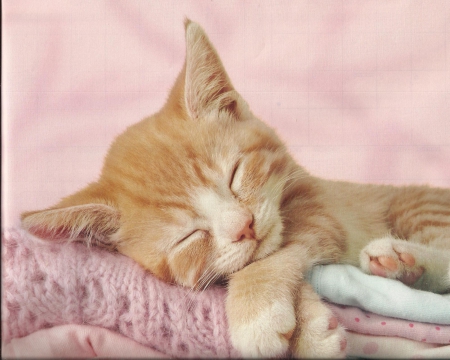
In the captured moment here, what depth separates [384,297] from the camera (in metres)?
0.70

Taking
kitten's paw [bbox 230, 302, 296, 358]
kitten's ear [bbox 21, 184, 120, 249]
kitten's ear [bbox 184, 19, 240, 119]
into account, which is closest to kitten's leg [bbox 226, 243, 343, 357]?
kitten's paw [bbox 230, 302, 296, 358]

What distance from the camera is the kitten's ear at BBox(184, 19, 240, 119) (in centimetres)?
79

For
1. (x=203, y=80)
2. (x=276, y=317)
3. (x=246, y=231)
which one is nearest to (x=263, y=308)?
(x=276, y=317)

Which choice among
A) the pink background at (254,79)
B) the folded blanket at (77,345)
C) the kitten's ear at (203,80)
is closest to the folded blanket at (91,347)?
the folded blanket at (77,345)

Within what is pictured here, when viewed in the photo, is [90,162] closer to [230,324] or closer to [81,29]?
[81,29]

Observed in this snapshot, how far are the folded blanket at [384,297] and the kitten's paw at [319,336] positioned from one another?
7cm

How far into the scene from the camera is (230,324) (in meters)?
0.65

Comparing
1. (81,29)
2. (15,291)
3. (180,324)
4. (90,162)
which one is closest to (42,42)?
(81,29)

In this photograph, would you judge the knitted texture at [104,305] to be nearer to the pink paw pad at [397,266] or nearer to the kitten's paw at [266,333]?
the kitten's paw at [266,333]

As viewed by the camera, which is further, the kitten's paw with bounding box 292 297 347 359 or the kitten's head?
the kitten's head

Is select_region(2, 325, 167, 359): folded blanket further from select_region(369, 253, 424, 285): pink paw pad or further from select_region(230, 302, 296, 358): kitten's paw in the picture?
select_region(369, 253, 424, 285): pink paw pad

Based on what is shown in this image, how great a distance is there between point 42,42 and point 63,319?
0.48 m

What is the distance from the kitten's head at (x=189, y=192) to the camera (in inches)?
29.2

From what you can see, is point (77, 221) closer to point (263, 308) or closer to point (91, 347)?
point (91, 347)
